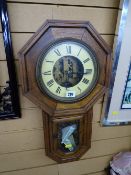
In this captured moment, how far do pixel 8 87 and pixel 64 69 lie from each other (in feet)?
1.01

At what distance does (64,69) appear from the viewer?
801 millimetres

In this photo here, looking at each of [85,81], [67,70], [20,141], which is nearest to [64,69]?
[67,70]

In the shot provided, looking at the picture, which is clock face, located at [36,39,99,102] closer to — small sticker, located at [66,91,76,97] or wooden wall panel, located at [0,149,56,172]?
small sticker, located at [66,91,76,97]

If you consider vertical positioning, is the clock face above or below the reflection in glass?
above

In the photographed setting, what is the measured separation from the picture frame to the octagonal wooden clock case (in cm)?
13

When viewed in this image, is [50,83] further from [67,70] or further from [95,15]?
[95,15]

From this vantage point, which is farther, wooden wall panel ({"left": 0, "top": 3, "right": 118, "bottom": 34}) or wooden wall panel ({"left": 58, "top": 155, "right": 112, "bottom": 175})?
wooden wall panel ({"left": 58, "top": 155, "right": 112, "bottom": 175})

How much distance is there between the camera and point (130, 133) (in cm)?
123

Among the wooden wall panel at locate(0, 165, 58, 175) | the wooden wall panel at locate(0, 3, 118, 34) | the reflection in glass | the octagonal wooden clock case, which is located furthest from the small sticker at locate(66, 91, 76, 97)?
the wooden wall panel at locate(0, 165, 58, 175)

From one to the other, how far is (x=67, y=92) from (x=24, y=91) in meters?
0.20

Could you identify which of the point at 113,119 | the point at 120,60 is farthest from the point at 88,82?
the point at 113,119

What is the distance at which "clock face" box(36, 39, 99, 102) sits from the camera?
77cm

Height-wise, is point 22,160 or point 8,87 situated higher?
point 8,87

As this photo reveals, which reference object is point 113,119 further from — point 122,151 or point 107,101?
point 122,151
